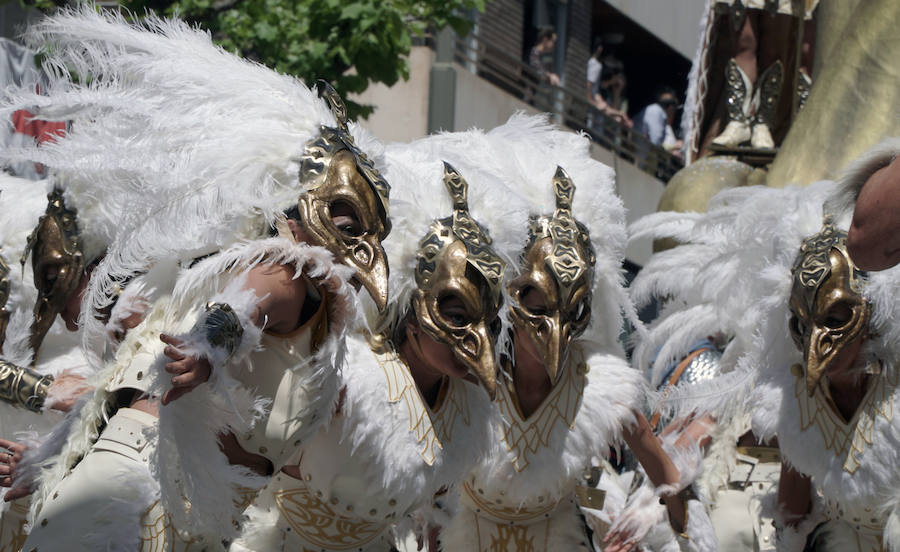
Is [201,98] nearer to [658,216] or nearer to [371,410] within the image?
[371,410]

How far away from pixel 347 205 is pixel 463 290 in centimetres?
56

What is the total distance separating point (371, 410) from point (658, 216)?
2848 mm

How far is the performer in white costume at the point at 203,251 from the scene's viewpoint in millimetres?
3375

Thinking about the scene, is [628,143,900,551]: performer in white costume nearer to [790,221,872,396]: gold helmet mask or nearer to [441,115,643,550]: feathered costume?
[790,221,872,396]: gold helmet mask

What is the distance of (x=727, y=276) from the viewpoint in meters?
5.59

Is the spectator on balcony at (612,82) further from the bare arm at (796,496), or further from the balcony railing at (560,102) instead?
the bare arm at (796,496)

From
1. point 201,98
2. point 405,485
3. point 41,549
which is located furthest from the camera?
point 405,485

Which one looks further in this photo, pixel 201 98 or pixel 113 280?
pixel 113 280

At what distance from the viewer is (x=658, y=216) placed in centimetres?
634

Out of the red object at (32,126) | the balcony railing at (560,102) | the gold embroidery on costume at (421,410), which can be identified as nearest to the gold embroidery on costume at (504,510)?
the gold embroidery on costume at (421,410)

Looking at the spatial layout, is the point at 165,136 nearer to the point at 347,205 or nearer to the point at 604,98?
the point at 347,205

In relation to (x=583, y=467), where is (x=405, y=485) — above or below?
above

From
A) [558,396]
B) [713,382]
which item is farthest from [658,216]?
[558,396]

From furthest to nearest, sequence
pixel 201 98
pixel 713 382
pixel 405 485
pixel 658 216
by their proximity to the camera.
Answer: pixel 658 216
pixel 713 382
pixel 405 485
pixel 201 98
